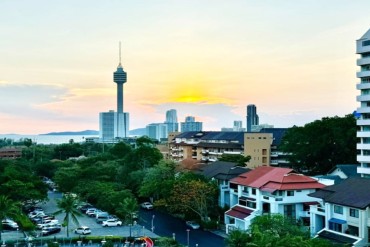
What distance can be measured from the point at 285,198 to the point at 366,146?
13872 mm

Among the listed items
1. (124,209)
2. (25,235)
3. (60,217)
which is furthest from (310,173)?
(25,235)

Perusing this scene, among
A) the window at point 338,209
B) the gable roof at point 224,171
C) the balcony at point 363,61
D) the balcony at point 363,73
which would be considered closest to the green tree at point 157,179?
the gable roof at point 224,171

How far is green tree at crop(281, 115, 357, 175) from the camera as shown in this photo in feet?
178

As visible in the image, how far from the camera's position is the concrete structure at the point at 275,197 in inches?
1457

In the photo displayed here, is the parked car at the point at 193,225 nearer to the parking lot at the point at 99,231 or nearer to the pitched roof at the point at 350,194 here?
the parking lot at the point at 99,231

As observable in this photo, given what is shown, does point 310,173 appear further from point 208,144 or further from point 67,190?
point 67,190

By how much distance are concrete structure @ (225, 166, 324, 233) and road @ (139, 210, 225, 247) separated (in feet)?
7.36

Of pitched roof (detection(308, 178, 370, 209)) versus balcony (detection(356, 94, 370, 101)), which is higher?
balcony (detection(356, 94, 370, 101))

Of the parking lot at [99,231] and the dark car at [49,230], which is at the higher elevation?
the dark car at [49,230]

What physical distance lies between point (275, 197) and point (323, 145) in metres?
20.6

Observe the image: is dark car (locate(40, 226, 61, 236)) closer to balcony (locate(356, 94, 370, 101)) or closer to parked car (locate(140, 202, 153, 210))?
parked car (locate(140, 202, 153, 210))

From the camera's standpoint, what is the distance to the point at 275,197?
36.8 meters

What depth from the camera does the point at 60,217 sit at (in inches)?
1860

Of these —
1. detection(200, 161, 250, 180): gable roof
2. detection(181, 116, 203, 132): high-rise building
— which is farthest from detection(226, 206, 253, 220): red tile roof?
detection(181, 116, 203, 132): high-rise building
